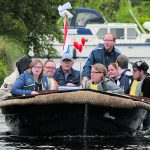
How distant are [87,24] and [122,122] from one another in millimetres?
33201

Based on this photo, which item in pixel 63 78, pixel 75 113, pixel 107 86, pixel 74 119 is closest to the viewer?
pixel 75 113

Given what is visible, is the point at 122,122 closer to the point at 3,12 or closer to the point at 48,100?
the point at 48,100

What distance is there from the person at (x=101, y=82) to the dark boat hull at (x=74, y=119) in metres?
0.53

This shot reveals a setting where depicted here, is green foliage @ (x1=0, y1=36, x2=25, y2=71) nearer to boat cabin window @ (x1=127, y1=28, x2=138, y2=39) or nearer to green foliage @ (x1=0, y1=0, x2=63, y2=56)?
green foliage @ (x1=0, y1=0, x2=63, y2=56)

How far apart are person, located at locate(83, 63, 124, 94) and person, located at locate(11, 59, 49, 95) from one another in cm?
86

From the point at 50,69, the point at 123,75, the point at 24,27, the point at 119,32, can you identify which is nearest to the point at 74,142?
the point at 50,69

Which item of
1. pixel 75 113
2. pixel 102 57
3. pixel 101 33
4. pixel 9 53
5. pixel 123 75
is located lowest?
pixel 75 113

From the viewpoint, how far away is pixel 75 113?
16.5 m

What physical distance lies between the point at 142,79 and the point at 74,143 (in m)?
2.63

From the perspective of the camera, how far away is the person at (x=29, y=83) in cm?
1725

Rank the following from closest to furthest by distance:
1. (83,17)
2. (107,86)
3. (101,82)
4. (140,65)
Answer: (101,82) < (107,86) < (140,65) < (83,17)

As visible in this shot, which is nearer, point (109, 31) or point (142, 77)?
point (142, 77)

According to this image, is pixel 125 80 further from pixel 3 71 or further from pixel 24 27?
pixel 24 27

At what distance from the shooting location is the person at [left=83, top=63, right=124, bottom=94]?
16.6 metres
